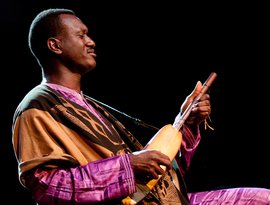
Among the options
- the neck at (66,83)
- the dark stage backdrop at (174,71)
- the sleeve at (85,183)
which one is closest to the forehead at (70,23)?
the neck at (66,83)

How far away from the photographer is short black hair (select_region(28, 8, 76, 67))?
2.44 m

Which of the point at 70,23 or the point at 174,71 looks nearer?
the point at 70,23

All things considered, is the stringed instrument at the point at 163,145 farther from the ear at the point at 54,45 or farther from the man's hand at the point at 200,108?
the ear at the point at 54,45

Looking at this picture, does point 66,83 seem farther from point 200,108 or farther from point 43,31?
point 200,108

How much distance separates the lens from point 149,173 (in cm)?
185

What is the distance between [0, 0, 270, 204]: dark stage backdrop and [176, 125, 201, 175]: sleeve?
1180mm

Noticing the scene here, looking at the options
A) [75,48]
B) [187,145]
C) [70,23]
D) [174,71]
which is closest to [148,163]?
[187,145]

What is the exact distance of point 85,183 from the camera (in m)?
1.81

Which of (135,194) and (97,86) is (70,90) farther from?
(97,86)

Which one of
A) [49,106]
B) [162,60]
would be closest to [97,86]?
[162,60]

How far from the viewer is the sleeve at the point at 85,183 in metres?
1.81

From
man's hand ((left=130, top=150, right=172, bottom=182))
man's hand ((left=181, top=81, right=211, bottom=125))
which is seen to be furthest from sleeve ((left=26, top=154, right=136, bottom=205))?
man's hand ((left=181, top=81, right=211, bottom=125))

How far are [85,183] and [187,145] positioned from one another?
79 centimetres

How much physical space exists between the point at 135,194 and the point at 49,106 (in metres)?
0.50
